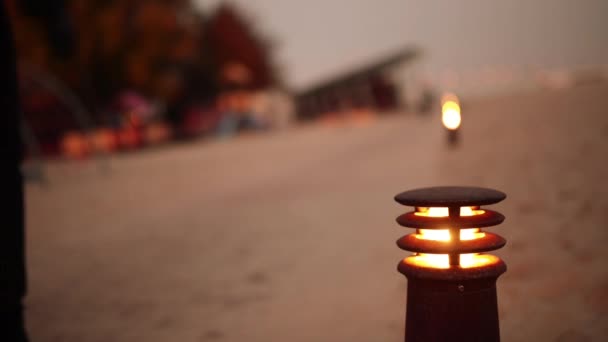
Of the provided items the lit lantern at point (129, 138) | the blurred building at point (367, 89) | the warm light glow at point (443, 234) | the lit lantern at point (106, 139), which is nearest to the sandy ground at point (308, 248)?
the warm light glow at point (443, 234)

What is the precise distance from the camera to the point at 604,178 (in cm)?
678

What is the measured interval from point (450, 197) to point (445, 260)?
0.95ft

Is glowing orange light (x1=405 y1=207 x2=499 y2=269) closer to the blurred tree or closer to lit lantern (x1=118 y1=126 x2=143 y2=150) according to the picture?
the blurred tree

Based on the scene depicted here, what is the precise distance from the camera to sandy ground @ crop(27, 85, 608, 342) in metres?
4.15

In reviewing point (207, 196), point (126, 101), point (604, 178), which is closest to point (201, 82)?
point (126, 101)

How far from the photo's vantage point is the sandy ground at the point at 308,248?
4148 mm

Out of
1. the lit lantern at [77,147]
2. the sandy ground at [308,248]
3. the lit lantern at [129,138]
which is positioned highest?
the lit lantern at [129,138]

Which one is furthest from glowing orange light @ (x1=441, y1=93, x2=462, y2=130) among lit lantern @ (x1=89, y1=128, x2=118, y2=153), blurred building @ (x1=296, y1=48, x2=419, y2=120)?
blurred building @ (x1=296, y1=48, x2=419, y2=120)

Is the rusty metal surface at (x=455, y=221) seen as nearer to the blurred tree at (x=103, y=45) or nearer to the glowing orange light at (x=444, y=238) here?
the glowing orange light at (x=444, y=238)

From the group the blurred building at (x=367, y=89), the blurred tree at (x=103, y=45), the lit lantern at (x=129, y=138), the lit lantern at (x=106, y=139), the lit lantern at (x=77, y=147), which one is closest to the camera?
the lit lantern at (x=77, y=147)

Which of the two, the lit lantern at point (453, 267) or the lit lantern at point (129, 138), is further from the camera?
the lit lantern at point (129, 138)

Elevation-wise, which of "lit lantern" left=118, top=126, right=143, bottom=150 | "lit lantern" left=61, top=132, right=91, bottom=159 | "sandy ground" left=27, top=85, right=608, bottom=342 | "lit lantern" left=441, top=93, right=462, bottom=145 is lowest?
"sandy ground" left=27, top=85, right=608, bottom=342

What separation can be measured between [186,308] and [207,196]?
6.56 metres

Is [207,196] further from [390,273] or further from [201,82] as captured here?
[201,82]
